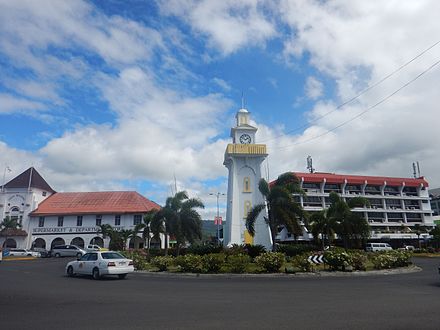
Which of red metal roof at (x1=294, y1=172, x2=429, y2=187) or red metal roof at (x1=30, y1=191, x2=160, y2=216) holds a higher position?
red metal roof at (x1=294, y1=172, x2=429, y2=187)

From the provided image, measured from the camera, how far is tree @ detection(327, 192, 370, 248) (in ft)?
102

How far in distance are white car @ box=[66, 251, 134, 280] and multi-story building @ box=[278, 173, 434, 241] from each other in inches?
1760

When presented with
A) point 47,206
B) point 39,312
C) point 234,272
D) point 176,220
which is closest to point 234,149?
point 176,220

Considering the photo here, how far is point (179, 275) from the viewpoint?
61.1 ft

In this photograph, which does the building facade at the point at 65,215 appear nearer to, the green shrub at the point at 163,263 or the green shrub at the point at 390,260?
the green shrub at the point at 163,263

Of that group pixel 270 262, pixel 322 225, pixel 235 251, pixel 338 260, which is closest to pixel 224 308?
pixel 270 262

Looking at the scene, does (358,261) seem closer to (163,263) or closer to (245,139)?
(163,263)

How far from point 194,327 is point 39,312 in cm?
399

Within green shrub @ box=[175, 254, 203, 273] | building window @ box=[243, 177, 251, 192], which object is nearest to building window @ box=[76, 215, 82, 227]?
building window @ box=[243, 177, 251, 192]

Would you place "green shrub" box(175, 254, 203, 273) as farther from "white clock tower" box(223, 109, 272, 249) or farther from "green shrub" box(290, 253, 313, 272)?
"white clock tower" box(223, 109, 272, 249)

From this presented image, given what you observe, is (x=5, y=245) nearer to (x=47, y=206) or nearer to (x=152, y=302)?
(x=47, y=206)

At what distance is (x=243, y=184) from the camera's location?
43000 mm

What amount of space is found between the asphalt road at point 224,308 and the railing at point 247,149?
30.0 metres

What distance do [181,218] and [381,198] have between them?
46296 mm
